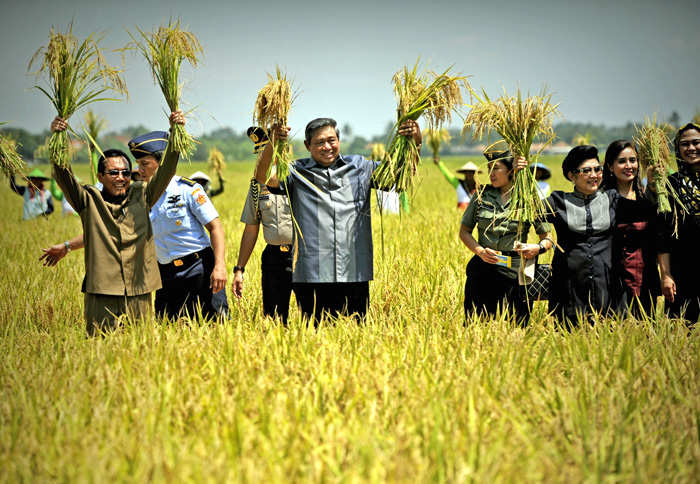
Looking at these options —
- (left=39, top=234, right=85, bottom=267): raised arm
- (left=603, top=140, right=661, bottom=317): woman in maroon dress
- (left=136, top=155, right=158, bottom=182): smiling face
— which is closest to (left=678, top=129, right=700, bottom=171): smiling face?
(left=603, top=140, right=661, bottom=317): woman in maroon dress

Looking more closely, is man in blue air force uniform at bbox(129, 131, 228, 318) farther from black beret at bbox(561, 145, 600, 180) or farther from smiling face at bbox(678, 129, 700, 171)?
smiling face at bbox(678, 129, 700, 171)

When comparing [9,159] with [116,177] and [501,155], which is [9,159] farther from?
[501,155]

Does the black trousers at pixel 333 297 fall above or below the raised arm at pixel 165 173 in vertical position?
below

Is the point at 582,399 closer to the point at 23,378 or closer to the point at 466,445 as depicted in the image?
the point at 466,445

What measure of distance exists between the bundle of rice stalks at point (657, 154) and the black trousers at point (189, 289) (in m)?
2.74

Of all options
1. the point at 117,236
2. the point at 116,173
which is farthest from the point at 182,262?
the point at 116,173

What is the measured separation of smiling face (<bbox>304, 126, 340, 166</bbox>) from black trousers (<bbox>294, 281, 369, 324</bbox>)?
0.74 meters

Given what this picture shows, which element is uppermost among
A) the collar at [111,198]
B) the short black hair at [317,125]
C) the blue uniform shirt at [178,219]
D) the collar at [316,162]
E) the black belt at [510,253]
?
the short black hair at [317,125]

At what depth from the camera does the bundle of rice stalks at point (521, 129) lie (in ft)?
10.7

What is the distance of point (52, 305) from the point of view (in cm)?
454

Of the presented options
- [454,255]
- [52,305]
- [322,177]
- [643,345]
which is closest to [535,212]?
[643,345]

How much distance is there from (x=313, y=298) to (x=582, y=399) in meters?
1.66

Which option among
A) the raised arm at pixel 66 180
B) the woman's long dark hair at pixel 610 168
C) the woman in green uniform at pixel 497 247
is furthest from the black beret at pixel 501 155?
the raised arm at pixel 66 180

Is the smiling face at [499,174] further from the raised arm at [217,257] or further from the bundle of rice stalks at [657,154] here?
the raised arm at [217,257]
